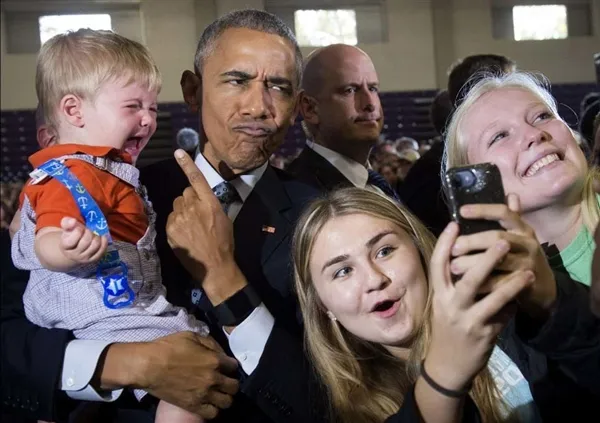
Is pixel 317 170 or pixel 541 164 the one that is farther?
pixel 317 170

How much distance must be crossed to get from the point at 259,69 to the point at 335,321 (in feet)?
1.62

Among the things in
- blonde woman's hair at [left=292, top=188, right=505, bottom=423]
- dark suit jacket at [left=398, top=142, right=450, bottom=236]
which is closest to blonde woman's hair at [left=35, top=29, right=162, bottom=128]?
blonde woman's hair at [left=292, top=188, right=505, bottom=423]

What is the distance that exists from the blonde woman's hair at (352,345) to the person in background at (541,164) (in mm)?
147

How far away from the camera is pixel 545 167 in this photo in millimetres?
Answer: 1079

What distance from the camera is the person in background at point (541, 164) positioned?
1.08 m

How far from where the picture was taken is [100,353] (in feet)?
4.07

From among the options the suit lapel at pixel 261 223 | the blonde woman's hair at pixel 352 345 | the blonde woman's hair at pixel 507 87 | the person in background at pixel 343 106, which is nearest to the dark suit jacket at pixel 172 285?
the suit lapel at pixel 261 223

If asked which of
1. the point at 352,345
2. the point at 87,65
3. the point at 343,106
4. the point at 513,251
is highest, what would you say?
the point at 87,65

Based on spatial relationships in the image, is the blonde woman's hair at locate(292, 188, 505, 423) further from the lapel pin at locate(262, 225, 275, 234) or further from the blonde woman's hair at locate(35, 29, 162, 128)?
the blonde woman's hair at locate(35, 29, 162, 128)

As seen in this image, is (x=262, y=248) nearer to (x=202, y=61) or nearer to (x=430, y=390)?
(x=202, y=61)

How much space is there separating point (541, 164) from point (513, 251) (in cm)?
32

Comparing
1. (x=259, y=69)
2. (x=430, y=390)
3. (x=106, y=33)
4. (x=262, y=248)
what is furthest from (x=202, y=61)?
(x=430, y=390)

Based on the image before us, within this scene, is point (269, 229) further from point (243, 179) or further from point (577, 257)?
point (577, 257)

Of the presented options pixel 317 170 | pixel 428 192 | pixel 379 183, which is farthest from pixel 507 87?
pixel 379 183
